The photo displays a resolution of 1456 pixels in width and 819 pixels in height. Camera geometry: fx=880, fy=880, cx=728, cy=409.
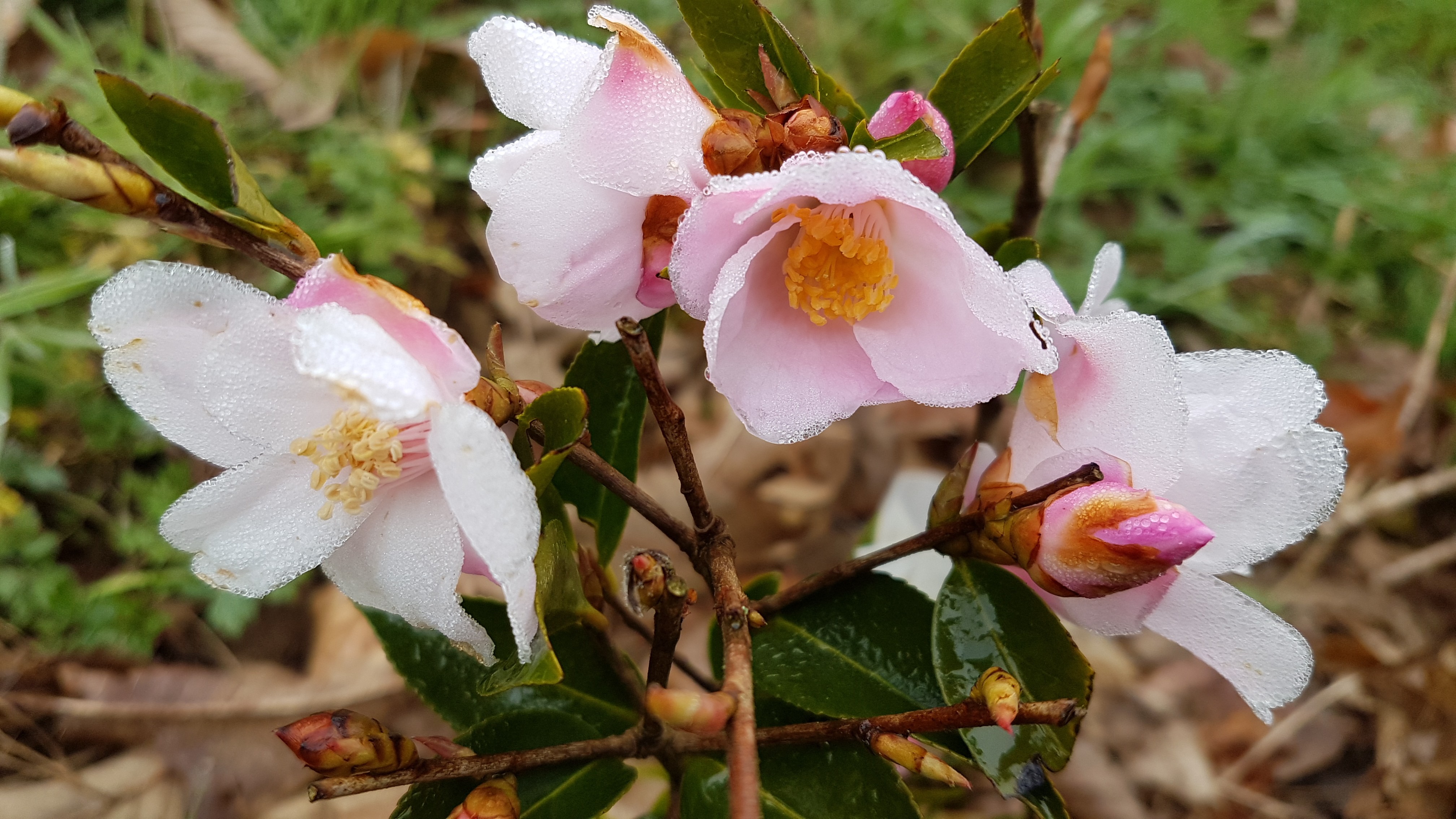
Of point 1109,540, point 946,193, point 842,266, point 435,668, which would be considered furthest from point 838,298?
point 946,193

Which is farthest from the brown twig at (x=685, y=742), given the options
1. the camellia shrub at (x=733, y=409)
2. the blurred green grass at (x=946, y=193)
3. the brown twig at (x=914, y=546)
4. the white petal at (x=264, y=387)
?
the blurred green grass at (x=946, y=193)

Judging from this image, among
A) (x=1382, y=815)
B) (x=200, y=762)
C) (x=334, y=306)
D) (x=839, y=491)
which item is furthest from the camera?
(x=839, y=491)

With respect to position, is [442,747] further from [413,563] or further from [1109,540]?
[1109,540]

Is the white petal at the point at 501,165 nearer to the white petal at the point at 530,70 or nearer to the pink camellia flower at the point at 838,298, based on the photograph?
the white petal at the point at 530,70

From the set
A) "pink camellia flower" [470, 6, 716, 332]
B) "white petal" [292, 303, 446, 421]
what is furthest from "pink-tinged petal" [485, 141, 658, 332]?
"white petal" [292, 303, 446, 421]

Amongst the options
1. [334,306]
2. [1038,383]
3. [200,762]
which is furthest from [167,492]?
[1038,383]

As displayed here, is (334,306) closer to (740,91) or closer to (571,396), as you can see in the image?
(571,396)
